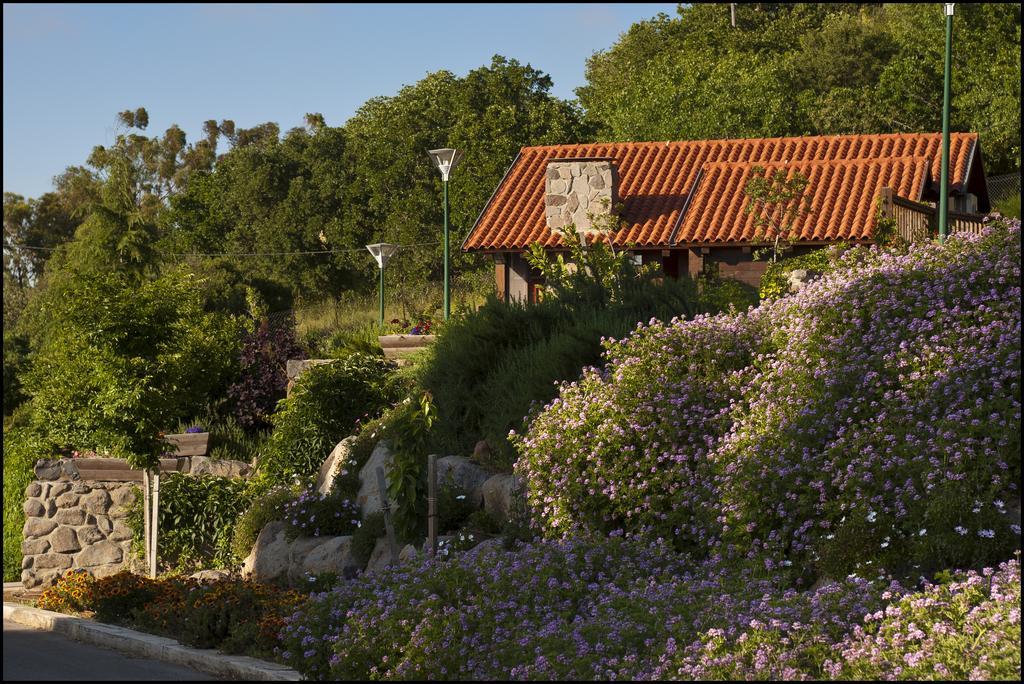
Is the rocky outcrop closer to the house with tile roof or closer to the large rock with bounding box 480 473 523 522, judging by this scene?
the large rock with bounding box 480 473 523 522

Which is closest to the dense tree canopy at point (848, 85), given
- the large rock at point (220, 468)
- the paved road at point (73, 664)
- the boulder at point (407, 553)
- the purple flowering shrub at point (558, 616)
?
the large rock at point (220, 468)

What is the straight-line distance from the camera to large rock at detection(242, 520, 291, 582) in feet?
46.3

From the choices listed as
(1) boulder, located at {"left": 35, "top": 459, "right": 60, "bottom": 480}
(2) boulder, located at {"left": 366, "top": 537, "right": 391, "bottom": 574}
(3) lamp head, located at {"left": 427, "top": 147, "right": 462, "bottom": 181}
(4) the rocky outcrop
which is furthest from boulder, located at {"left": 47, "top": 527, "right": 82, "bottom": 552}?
(3) lamp head, located at {"left": 427, "top": 147, "right": 462, "bottom": 181}

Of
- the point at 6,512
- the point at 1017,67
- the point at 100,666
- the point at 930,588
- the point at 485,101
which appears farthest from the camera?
the point at 485,101

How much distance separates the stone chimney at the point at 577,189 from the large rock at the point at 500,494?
12.9 m

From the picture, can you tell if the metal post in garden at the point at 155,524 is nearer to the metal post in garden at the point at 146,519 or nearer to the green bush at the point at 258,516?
the metal post in garden at the point at 146,519

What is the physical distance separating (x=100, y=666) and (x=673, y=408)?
543 centimetres

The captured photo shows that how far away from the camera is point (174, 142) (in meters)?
71.0

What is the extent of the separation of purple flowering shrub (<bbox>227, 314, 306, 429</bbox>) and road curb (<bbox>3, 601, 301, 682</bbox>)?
6.11 metres

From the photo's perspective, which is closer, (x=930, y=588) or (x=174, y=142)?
(x=930, y=588)

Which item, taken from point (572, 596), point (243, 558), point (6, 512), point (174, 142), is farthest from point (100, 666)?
point (174, 142)

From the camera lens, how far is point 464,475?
1319cm

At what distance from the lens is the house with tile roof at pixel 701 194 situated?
79.2 ft

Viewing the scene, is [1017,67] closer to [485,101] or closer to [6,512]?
[485,101]
